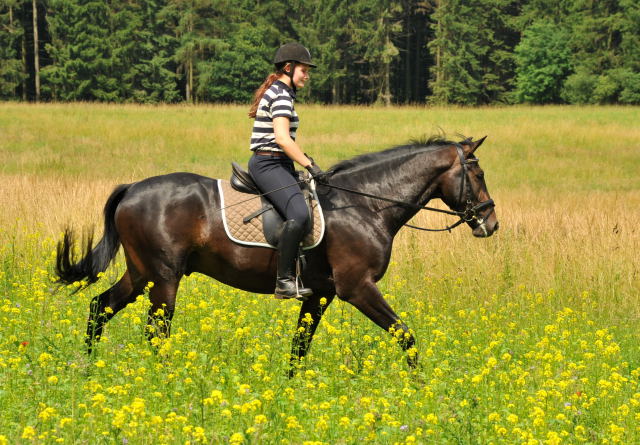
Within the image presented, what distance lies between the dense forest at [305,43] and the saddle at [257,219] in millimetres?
61168

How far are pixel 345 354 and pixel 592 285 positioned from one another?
15.2 feet

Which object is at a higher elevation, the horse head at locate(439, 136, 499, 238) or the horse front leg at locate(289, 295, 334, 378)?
the horse head at locate(439, 136, 499, 238)

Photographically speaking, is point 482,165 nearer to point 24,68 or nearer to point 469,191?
point 469,191


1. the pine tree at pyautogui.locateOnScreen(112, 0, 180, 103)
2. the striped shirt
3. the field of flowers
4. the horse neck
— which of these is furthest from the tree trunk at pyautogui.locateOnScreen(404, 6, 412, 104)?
the striped shirt

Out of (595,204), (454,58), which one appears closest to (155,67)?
(454,58)

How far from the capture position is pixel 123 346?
731 cm

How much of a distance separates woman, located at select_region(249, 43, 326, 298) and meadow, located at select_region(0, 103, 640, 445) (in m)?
0.67

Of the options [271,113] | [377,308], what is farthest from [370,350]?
[271,113]

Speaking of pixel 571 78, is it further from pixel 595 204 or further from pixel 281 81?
pixel 281 81

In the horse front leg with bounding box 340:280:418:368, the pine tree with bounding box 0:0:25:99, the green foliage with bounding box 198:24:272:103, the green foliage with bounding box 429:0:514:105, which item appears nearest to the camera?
the horse front leg with bounding box 340:280:418:368

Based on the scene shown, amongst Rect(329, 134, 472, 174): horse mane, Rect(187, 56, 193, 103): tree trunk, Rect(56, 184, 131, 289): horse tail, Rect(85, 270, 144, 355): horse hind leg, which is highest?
Rect(187, 56, 193, 103): tree trunk

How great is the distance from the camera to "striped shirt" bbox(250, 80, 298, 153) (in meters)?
7.17

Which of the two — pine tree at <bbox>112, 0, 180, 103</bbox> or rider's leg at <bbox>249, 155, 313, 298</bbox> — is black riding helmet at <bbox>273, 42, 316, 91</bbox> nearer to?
rider's leg at <bbox>249, 155, 313, 298</bbox>

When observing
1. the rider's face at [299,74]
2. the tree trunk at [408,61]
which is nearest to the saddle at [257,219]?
the rider's face at [299,74]
